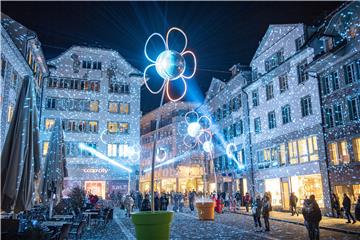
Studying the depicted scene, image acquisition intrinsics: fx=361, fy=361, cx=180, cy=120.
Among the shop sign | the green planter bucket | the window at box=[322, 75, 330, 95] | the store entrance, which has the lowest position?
the green planter bucket

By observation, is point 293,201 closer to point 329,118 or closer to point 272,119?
point 329,118

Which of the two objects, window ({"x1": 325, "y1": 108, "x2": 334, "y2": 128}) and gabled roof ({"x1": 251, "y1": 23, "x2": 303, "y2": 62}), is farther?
gabled roof ({"x1": 251, "y1": 23, "x2": 303, "y2": 62})

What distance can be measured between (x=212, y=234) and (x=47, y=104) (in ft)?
106

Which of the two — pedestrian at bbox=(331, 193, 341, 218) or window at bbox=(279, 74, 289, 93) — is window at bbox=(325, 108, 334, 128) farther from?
window at bbox=(279, 74, 289, 93)

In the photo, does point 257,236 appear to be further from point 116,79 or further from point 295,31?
point 116,79

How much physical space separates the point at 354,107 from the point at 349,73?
2200 millimetres

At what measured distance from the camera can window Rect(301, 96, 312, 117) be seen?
26484 millimetres

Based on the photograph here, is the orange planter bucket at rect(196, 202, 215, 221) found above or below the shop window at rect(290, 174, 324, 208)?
below

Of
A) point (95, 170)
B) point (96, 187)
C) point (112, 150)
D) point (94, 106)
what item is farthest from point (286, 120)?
point (96, 187)

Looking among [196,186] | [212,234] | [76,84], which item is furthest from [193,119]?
[212,234]

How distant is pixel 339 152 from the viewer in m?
23.1

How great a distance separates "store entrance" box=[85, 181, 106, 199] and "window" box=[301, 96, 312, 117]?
26082 millimetres

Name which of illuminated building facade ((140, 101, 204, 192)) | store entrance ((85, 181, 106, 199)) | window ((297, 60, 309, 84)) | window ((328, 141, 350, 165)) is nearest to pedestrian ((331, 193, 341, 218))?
window ((328, 141, 350, 165))

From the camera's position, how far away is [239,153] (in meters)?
38.7
